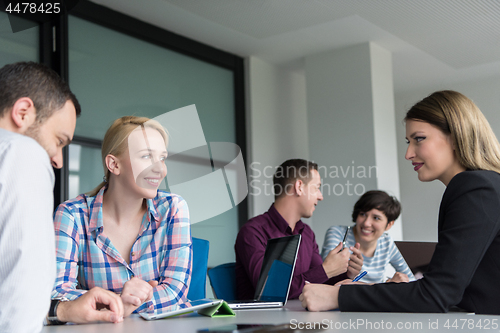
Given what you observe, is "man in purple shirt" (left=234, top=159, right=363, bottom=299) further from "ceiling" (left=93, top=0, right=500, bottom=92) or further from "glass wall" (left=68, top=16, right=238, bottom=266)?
"ceiling" (left=93, top=0, right=500, bottom=92)

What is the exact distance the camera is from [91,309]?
47.2 inches

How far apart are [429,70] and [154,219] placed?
4657 millimetres

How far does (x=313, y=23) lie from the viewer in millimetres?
4062

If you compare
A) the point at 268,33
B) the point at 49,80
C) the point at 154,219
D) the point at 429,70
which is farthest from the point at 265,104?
the point at 49,80

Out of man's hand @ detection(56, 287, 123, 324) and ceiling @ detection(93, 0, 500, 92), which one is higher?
ceiling @ detection(93, 0, 500, 92)

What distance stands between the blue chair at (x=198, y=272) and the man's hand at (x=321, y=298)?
0.64 meters

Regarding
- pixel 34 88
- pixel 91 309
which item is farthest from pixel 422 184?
pixel 34 88

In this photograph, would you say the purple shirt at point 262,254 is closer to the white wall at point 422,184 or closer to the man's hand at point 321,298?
the man's hand at point 321,298

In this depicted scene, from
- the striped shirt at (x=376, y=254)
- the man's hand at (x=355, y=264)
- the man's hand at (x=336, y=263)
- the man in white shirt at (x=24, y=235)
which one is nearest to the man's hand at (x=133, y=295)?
the man in white shirt at (x=24, y=235)

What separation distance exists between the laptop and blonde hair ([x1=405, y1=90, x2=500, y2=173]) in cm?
58

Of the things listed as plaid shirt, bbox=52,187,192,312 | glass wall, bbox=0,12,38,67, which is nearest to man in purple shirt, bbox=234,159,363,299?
plaid shirt, bbox=52,187,192,312

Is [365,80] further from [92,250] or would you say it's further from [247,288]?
[92,250]

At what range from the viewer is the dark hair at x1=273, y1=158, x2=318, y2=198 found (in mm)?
2709

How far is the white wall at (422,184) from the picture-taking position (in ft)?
18.6
